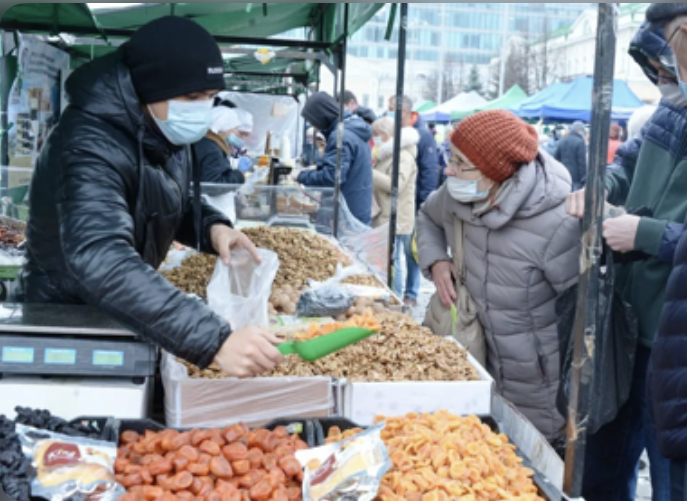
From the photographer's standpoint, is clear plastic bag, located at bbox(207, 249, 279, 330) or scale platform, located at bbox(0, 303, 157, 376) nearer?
scale platform, located at bbox(0, 303, 157, 376)

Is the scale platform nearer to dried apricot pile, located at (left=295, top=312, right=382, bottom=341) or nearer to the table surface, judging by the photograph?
the table surface

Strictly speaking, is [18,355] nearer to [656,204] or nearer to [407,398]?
[407,398]

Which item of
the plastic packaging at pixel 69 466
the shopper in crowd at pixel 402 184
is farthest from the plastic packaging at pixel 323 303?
the shopper in crowd at pixel 402 184

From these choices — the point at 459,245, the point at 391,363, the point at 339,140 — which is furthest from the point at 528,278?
the point at 339,140

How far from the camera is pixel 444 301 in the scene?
3.33 metres

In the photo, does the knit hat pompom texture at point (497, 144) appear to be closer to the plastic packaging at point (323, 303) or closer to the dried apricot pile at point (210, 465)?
the plastic packaging at point (323, 303)

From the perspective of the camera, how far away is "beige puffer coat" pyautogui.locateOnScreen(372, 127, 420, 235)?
7.91 meters

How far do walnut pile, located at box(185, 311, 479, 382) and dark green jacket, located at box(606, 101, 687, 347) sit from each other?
0.68 m

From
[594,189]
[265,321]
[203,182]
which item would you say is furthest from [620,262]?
[203,182]

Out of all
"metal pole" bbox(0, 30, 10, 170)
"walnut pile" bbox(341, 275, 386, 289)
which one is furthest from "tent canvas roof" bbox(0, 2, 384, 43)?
"walnut pile" bbox(341, 275, 386, 289)

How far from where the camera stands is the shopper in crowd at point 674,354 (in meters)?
2.20

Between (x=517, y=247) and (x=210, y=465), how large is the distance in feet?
5.25

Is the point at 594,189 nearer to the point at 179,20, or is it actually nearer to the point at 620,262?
the point at 620,262

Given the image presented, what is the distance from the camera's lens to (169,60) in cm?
219
